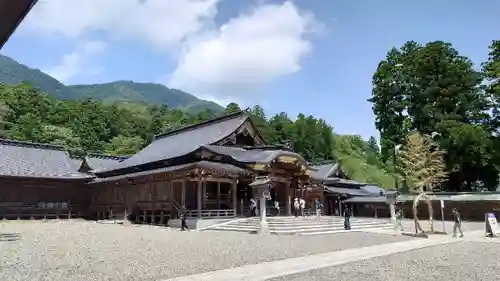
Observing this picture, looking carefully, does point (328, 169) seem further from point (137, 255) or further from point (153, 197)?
point (137, 255)

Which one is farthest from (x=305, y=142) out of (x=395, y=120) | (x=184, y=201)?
(x=184, y=201)

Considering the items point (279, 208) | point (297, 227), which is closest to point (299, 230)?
point (297, 227)

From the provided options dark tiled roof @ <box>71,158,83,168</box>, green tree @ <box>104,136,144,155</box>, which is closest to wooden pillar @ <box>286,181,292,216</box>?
dark tiled roof @ <box>71,158,83,168</box>

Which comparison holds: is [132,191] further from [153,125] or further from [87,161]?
[153,125]

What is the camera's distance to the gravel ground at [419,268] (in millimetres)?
8719

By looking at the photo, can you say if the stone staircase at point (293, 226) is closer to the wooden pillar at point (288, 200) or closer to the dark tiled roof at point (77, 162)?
the wooden pillar at point (288, 200)

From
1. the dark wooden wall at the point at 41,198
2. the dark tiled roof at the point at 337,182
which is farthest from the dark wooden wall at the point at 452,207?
the dark wooden wall at the point at 41,198

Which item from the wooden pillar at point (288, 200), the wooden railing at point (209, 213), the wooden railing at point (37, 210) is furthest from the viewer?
the wooden railing at point (37, 210)

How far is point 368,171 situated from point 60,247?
68341 millimetres

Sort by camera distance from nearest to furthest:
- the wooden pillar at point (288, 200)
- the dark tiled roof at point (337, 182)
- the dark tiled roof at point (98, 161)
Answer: the wooden pillar at point (288, 200) < the dark tiled roof at point (98, 161) < the dark tiled roof at point (337, 182)

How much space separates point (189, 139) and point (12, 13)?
3012 centimetres

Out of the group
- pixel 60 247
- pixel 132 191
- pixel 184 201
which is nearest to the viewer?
pixel 60 247

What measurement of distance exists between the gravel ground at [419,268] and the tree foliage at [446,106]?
28.8 metres

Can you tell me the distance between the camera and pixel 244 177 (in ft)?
87.1
